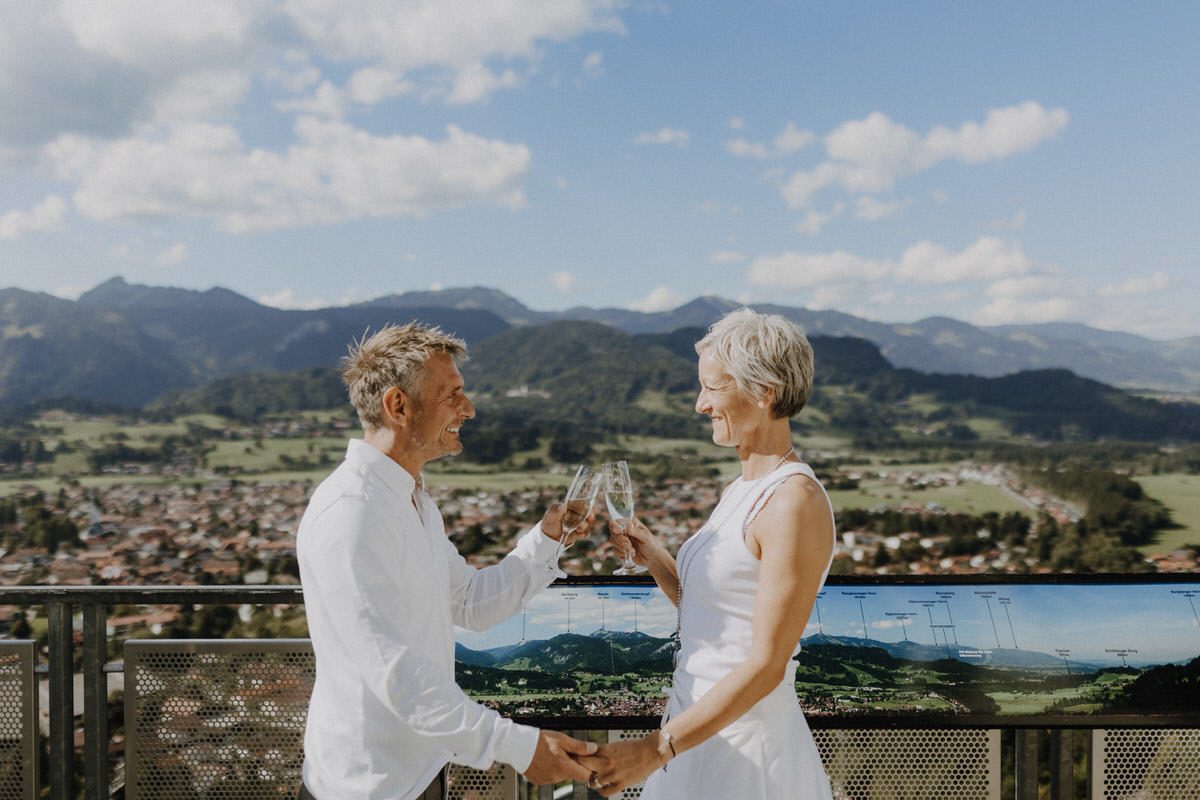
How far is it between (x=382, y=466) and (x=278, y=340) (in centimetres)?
8530

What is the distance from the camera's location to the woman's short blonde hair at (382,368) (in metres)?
1.88

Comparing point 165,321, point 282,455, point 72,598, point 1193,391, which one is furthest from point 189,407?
point 1193,391

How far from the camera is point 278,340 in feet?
268

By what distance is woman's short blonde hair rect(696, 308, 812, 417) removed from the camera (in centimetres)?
180

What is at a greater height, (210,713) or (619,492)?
(619,492)

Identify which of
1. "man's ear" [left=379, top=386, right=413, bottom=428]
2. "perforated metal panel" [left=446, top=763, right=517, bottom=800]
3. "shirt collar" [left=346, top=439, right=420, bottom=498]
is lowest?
"perforated metal panel" [left=446, top=763, right=517, bottom=800]

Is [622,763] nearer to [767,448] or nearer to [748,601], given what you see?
[748,601]

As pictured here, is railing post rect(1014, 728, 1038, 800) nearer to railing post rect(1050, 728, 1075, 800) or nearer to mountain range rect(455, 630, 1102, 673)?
railing post rect(1050, 728, 1075, 800)

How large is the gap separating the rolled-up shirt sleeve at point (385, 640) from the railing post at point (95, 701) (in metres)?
1.35

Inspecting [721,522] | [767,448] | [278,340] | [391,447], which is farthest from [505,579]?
[278,340]

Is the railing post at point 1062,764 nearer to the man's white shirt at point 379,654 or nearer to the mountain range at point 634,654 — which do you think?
the mountain range at point 634,654

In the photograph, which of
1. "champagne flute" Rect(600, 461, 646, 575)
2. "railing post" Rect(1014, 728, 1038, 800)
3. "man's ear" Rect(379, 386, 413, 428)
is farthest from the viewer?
"railing post" Rect(1014, 728, 1038, 800)

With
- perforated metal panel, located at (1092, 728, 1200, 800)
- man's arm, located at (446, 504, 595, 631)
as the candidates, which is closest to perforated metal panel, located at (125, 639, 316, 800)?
man's arm, located at (446, 504, 595, 631)

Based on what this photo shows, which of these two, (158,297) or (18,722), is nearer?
(18,722)
